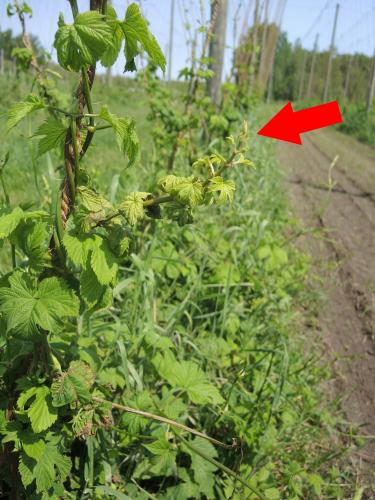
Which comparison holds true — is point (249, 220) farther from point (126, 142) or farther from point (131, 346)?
point (126, 142)

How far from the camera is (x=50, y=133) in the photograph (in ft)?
2.74

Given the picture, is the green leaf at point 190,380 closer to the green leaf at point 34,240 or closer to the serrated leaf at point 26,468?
the serrated leaf at point 26,468

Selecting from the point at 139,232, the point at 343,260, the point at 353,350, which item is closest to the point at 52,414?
the point at 139,232

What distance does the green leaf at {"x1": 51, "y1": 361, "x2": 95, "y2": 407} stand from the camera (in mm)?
914

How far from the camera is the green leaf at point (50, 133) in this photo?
2.72ft

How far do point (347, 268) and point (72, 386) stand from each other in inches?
130

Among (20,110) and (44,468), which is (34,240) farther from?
(44,468)

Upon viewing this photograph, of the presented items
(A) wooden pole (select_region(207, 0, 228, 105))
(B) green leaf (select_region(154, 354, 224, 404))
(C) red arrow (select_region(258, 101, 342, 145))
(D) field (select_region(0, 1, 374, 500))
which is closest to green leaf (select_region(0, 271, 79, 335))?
(D) field (select_region(0, 1, 374, 500))

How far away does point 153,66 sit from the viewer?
11.5 feet

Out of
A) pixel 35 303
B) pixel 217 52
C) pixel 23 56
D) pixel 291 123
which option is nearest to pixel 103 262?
pixel 35 303

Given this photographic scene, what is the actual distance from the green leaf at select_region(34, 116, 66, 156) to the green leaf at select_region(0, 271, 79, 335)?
266 millimetres

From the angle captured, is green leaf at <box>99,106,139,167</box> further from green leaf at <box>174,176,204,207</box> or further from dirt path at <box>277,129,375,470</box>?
dirt path at <box>277,129,375,470</box>

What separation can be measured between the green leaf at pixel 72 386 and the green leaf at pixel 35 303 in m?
0.16

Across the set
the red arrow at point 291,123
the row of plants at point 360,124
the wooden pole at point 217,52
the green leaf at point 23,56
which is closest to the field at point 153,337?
the green leaf at point 23,56
